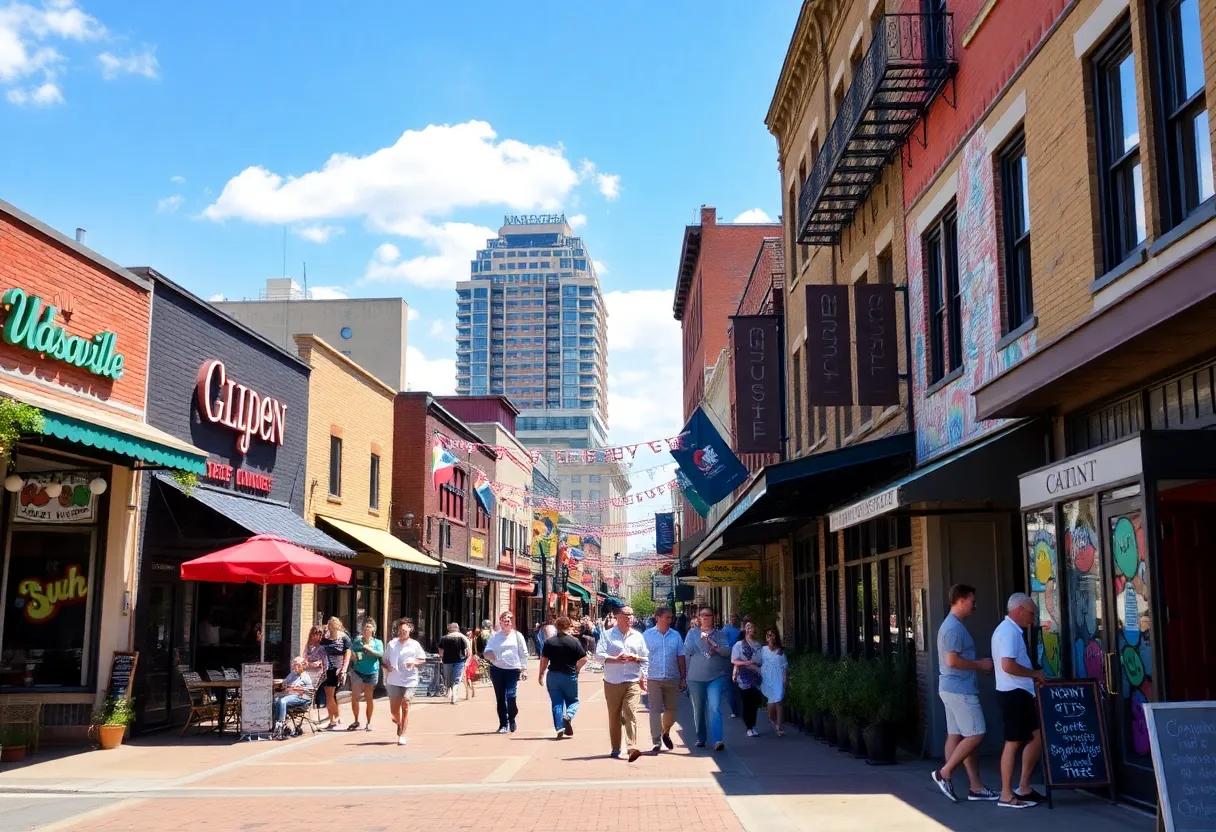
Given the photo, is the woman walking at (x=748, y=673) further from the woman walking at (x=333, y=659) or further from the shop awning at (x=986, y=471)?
the shop awning at (x=986, y=471)

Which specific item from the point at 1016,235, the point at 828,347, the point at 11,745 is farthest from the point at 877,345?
the point at 11,745

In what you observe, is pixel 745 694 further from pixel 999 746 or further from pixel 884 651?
pixel 999 746

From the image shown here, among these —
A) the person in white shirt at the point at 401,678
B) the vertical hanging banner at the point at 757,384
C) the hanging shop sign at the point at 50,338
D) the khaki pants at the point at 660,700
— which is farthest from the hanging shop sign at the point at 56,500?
the vertical hanging banner at the point at 757,384

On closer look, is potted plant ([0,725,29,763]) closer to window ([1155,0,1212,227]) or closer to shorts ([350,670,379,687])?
shorts ([350,670,379,687])

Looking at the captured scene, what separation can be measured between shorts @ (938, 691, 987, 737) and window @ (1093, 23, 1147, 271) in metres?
3.74

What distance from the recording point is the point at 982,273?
41.2ft

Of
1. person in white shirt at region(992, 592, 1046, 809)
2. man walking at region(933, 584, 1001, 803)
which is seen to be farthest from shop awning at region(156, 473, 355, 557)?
person in white shirt at region(992, 592, 1046, 809)

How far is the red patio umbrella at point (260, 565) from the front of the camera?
53.3ft

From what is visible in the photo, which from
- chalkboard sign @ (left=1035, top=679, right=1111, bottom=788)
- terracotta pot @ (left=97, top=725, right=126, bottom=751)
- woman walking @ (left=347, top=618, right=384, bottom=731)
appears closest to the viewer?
chalkboard sign @ (left=1035, top=679, right=1111, bottom=788)

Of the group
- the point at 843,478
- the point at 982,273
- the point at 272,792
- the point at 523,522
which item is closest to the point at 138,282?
the point at 272,792

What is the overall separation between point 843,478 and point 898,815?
22.8 ft

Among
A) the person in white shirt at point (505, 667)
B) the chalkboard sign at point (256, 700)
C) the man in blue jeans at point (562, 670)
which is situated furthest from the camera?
the person in white shirt at point (505, 667)

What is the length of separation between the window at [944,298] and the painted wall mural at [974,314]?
1.17 feet

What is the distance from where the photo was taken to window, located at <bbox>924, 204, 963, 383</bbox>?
13781mm
